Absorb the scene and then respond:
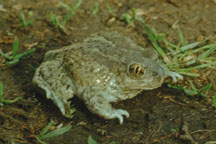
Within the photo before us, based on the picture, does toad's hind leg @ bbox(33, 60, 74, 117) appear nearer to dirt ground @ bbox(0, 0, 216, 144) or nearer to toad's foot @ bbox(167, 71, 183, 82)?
dirt ground @ bbox(0, 0, 216, 144)

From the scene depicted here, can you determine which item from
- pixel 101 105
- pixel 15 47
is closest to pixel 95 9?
pixel 15 47

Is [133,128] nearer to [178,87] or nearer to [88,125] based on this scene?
[88,125]

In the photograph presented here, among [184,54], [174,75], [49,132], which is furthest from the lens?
[184,54]

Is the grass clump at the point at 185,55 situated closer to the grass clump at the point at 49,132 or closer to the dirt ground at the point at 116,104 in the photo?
the dirt ground at the point at 116,104

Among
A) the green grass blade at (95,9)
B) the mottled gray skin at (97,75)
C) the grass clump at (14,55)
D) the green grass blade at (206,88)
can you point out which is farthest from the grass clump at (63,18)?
the green grass blade at (206,88)

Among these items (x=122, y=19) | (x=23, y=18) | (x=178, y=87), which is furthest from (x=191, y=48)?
(x=23, y=18)

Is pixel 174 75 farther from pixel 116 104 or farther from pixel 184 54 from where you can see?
pixel 116 104
